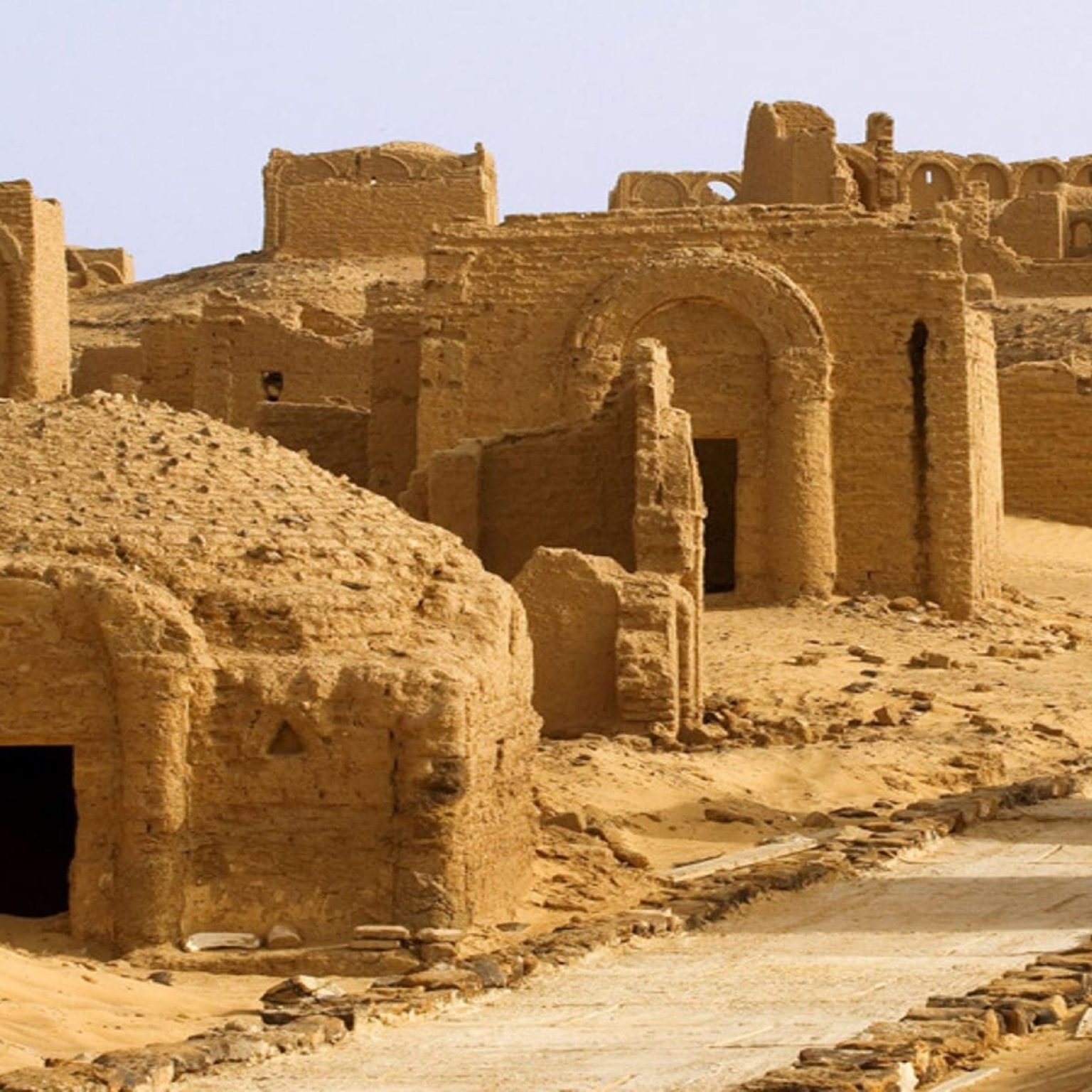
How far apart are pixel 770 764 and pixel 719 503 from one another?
26.3ft

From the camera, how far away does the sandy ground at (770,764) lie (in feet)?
35.2

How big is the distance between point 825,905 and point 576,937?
5.33 feet

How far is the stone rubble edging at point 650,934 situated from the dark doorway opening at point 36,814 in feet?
10.1

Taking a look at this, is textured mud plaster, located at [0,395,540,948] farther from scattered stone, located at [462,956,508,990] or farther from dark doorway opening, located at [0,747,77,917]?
dark doorway opening, located at [0,747,77,917]

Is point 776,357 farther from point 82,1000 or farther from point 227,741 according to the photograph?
point 82,1000

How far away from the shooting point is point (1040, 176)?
56188 mm

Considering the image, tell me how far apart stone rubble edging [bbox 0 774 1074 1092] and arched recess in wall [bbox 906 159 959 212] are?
3984cm

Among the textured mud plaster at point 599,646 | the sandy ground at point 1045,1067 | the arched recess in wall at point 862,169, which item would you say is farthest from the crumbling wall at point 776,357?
the arched recess in wall at point 862,169

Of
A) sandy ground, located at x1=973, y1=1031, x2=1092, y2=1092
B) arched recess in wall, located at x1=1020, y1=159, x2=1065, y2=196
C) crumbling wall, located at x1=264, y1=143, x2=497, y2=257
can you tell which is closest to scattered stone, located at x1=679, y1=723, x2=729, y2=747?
sandy ground, located at x1=973, y1=1031, x2=1092, y2=1092

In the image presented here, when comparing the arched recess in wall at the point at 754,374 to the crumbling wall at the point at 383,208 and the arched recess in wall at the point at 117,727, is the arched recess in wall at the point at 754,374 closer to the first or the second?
the arched recess in wall at the point at 117,727

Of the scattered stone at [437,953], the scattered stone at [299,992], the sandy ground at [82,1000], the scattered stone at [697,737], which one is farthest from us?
the scattered stone at [697,737]

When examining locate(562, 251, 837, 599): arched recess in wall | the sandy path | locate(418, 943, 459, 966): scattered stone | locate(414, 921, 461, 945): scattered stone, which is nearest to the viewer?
the sandy path

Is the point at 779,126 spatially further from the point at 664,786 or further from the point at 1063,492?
the point at 664,786

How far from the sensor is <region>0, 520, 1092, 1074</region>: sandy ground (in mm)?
10719
